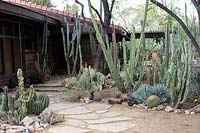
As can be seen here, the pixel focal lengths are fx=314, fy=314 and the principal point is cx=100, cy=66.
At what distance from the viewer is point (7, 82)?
1099cm

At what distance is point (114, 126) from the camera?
18.0 feet

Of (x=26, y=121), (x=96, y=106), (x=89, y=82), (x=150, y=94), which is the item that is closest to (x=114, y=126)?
(x=26, y=121)

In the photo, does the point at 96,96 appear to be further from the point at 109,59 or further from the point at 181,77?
the point at 181,77

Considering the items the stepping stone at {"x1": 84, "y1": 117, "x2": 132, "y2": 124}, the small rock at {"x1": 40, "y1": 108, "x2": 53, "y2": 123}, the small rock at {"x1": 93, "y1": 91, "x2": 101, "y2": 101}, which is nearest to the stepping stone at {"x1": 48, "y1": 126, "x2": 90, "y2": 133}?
the small rock at {"x1": 40, "y1": 108, "x2": 53, "y2": 123}

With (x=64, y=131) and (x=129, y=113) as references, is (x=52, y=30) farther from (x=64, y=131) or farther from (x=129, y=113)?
(x=64, y=131)

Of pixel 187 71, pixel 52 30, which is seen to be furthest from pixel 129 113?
pixel 52 30

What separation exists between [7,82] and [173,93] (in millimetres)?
6314

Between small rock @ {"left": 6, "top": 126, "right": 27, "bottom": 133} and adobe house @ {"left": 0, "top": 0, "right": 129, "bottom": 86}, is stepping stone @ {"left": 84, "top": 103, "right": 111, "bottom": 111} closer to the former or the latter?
small rock @ {"left": 6, "top": 126, "right": 27, "bottom": 133}

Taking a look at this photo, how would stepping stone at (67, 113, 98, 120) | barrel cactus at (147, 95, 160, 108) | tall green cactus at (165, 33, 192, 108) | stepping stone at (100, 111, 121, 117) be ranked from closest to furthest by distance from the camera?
stepping stone at (67, 113, 98, 120)
stepping stone at (100, 111, 121, 117)
tall green cactus at (165, 33, 192, 108)
barrel cactus at (147, 95, 160, 108)

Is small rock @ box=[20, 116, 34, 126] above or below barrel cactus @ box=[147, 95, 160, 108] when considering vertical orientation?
below

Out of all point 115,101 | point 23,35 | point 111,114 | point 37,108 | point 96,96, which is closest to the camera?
point 37,108

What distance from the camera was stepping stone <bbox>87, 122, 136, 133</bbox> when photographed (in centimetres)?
526

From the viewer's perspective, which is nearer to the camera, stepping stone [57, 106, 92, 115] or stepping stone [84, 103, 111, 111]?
stepping stone [57, 106, 92, 115]

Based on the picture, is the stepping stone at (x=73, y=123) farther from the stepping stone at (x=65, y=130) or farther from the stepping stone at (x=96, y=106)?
the stepping stone at (x=96, y=106)
